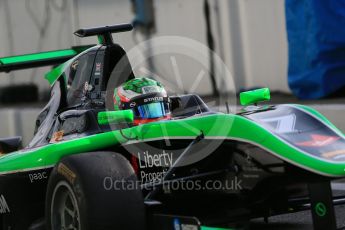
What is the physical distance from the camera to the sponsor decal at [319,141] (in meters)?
4.76

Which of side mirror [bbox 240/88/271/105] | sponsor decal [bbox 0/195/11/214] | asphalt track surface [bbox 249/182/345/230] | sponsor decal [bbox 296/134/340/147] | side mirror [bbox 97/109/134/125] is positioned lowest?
asphalt track surface [bbox 249/182/345/230]

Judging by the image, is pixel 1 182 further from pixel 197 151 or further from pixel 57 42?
pixel 57 42

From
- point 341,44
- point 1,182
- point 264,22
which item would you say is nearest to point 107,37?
point 1,182

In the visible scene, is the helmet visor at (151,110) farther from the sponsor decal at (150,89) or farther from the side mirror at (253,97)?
the side mirror at (253,97)

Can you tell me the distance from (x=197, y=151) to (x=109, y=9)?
353 inches

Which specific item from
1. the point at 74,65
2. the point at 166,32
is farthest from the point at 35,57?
the point at 166,32

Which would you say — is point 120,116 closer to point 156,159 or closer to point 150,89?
point 156,159

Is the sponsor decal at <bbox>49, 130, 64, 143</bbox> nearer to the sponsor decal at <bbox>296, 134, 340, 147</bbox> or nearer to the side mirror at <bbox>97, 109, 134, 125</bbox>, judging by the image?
the side mirror at <bbox>97, 109, 134, 125</bbox>

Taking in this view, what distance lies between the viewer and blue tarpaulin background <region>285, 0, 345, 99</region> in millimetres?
10141

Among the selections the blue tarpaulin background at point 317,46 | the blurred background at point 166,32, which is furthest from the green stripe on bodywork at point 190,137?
the blue tarpaulin background at point 317,46

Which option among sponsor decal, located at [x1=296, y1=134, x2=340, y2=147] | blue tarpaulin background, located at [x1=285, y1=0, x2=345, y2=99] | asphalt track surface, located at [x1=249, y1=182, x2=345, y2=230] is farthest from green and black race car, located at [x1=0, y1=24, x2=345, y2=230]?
blue tarpaulin background, located at [x1=285, y1=0, x2=345, y2=99]

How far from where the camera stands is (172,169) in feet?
16.8

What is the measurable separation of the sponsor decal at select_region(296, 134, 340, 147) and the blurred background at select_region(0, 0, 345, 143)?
15.7 ft

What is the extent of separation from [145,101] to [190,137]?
91cm
